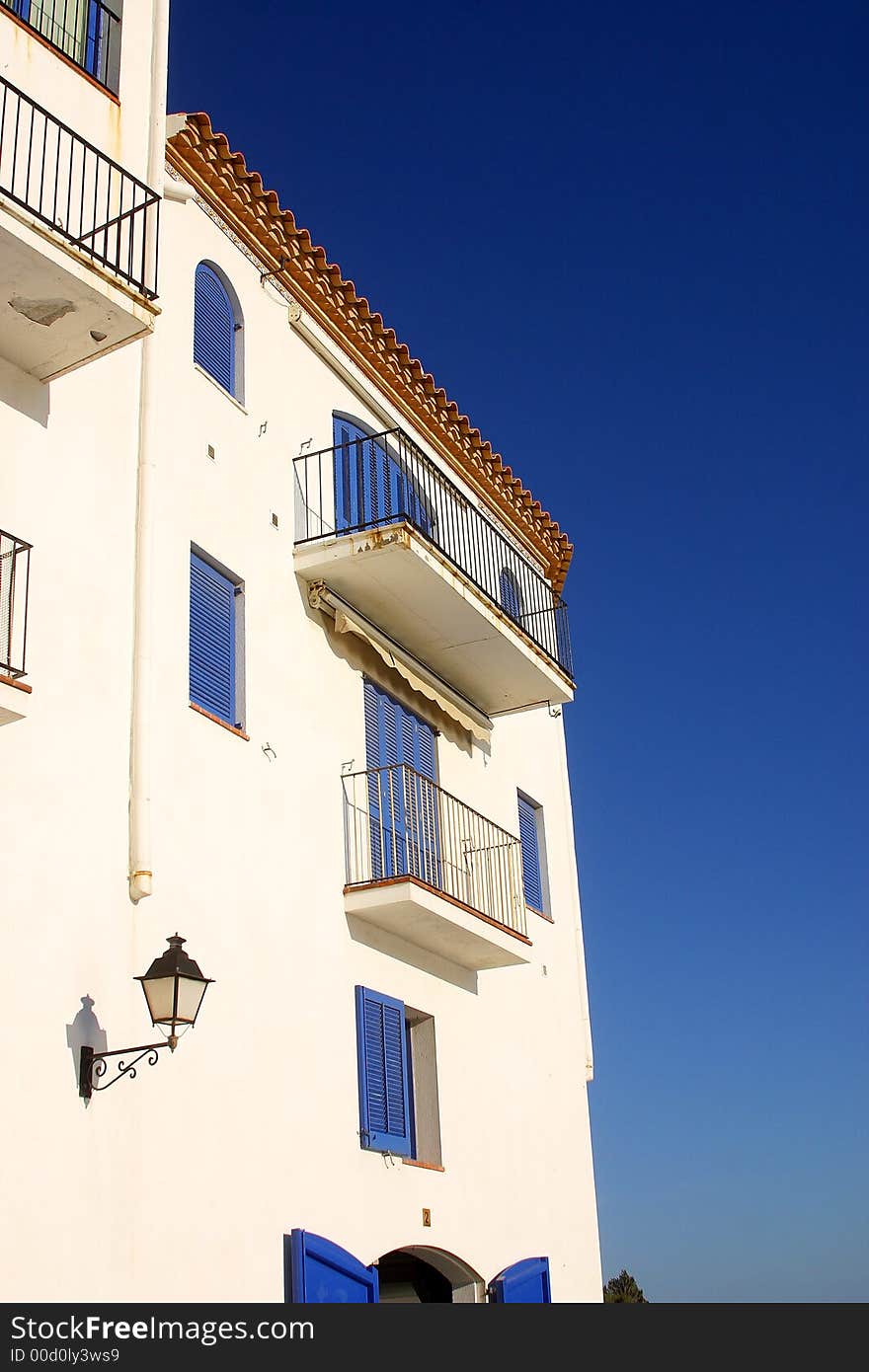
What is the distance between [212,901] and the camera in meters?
12.2

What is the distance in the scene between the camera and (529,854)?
64.2 ft

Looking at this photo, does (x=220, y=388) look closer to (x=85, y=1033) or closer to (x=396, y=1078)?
(x=85, y=1033)

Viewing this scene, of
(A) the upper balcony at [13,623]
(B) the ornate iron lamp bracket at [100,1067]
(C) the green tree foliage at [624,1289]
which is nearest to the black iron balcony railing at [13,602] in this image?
(A) the upper balcony at [13,623]

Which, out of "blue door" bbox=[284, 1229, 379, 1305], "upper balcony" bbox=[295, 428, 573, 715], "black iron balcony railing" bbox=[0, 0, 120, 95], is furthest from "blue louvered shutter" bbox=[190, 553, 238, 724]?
"blue door" bbox=[284, 1229, 379, 1305]

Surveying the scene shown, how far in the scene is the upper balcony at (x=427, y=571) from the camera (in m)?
15.0

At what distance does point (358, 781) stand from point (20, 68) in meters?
6.97

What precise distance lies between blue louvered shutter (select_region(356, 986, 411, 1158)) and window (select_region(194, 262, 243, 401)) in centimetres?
598

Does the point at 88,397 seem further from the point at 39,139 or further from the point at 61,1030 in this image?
the point at 61,1030

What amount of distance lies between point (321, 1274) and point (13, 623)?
5.78 m

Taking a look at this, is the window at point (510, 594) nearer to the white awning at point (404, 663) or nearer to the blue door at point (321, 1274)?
the white awning at point (404, 663)

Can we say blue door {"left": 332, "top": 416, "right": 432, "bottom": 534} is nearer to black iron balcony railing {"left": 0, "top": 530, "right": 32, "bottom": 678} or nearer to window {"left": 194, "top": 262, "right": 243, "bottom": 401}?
window {"left": 194, "top": 262, "right": 243, "bottom": 401}
